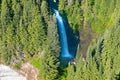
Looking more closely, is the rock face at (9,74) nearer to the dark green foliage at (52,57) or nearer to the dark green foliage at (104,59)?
the dark green foliage at (52,57)

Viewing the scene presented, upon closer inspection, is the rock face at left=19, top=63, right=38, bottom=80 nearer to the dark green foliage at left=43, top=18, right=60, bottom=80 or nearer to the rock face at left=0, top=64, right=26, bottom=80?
the rock face at left=0, top=64, right=26, bottom=80

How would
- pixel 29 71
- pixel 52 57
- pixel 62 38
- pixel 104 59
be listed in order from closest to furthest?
pixel 104 59
pixel 52 57
pixel 29 71
pixel 62 38

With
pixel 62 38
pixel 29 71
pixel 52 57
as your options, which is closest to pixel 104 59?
pixel 52 57

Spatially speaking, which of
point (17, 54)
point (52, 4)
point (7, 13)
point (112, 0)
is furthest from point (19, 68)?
point (112, 0)

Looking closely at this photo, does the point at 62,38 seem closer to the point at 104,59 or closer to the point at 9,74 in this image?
the point at 9,74

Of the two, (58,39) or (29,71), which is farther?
(29,71)
